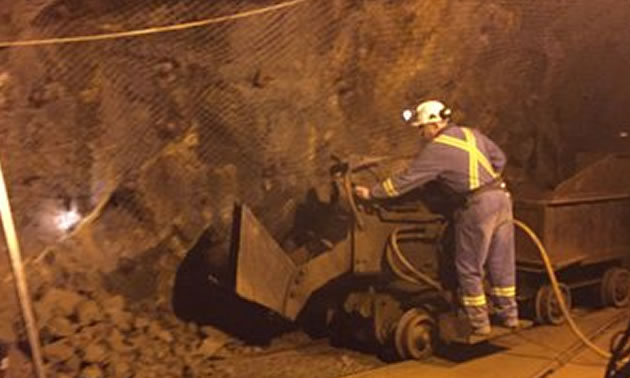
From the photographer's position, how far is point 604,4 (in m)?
13.8

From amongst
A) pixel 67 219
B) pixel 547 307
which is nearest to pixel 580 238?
pixel 547 307

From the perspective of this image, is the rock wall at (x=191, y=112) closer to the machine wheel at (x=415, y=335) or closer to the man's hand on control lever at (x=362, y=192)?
the man's hand on control lever at (x=362, y=192)

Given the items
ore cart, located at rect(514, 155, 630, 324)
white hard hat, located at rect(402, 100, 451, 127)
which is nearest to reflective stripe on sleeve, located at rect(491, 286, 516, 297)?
ore cart, located at rect(514, 155, 630, 324)

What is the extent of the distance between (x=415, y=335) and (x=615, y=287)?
320 cm

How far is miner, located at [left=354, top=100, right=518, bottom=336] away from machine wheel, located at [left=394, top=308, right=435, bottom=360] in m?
0.43

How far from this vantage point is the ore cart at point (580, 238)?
8812 mm

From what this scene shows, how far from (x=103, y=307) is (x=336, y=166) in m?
2.31

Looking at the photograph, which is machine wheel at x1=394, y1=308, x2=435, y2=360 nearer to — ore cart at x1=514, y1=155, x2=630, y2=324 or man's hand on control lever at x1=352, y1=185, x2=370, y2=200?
man's hand on control lever at x1=352, y1=185, x2=370, y2=200

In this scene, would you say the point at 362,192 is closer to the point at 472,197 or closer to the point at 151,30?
the point at 472,197

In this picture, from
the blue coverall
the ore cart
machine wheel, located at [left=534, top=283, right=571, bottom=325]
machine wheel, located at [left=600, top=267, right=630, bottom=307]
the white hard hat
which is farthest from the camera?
machine wheel, located at [left=600, top=267, right=630, bottom=307]

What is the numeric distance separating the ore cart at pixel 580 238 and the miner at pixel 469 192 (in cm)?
122

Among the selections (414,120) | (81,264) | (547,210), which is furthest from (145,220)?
(547,210)

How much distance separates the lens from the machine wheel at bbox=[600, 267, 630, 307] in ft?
32.0

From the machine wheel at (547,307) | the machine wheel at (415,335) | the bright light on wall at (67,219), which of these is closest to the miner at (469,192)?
the machine wheel at (415,335)
